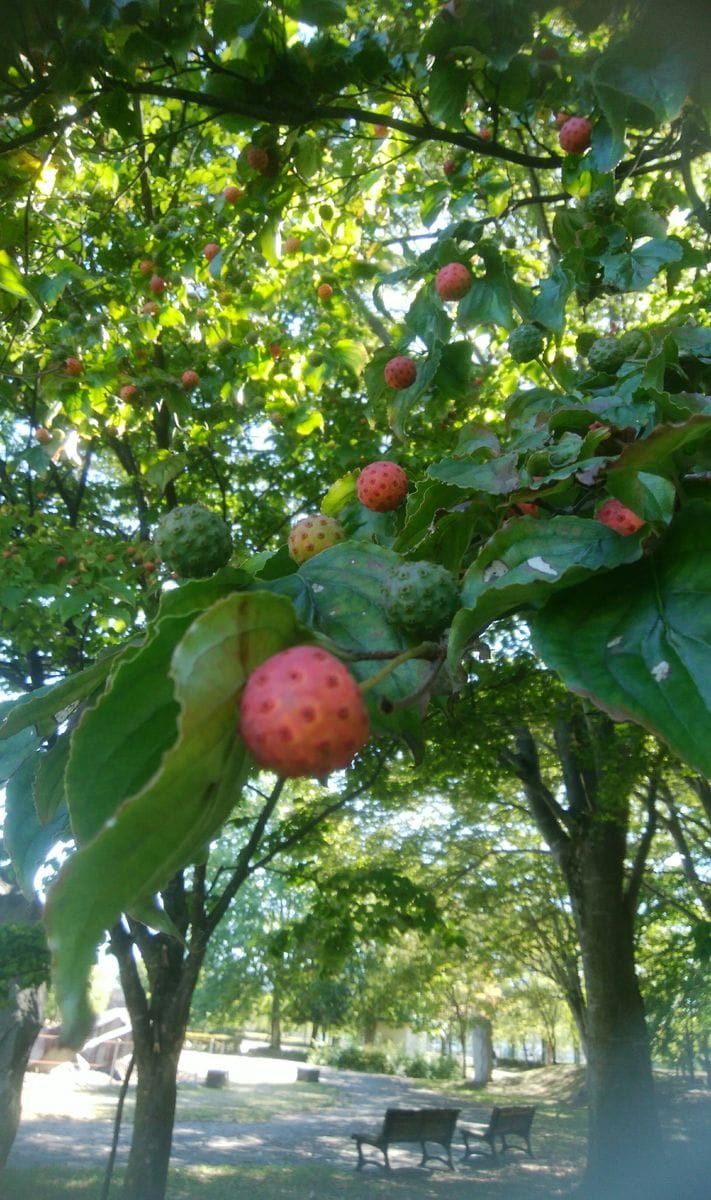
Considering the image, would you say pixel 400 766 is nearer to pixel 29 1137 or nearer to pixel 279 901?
pixel 29 1137

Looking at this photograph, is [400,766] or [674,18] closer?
[674,18]

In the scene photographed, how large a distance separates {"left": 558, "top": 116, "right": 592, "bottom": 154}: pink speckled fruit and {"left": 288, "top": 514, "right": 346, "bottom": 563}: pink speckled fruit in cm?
251

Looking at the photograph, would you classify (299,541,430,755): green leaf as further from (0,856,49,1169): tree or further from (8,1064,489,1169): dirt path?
(8,1064,489,1169): dirt path

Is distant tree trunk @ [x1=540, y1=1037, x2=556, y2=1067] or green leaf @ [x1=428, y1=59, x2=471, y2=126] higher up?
green leaf @ [x1=428, y1=59, x2=471, y2=126]

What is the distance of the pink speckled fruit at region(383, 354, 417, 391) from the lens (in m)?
2.83

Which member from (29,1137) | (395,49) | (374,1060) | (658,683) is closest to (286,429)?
(395,49)

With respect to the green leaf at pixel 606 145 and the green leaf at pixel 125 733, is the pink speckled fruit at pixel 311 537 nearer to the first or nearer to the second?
the green leaf at pixel 125 733

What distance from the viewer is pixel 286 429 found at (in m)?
7.48

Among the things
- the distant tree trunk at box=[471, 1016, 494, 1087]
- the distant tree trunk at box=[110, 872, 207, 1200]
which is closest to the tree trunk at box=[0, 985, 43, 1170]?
the distant tree trunk at box=[110, 872, 207, 1200]

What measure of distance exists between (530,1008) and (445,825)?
26.0 meters

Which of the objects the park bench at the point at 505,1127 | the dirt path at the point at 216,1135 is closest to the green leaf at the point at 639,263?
the dirt path at the point at 216,1135

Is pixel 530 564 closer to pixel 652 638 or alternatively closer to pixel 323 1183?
pixel 652 638

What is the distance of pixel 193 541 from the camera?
1.19 m

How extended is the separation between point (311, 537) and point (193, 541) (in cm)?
20
